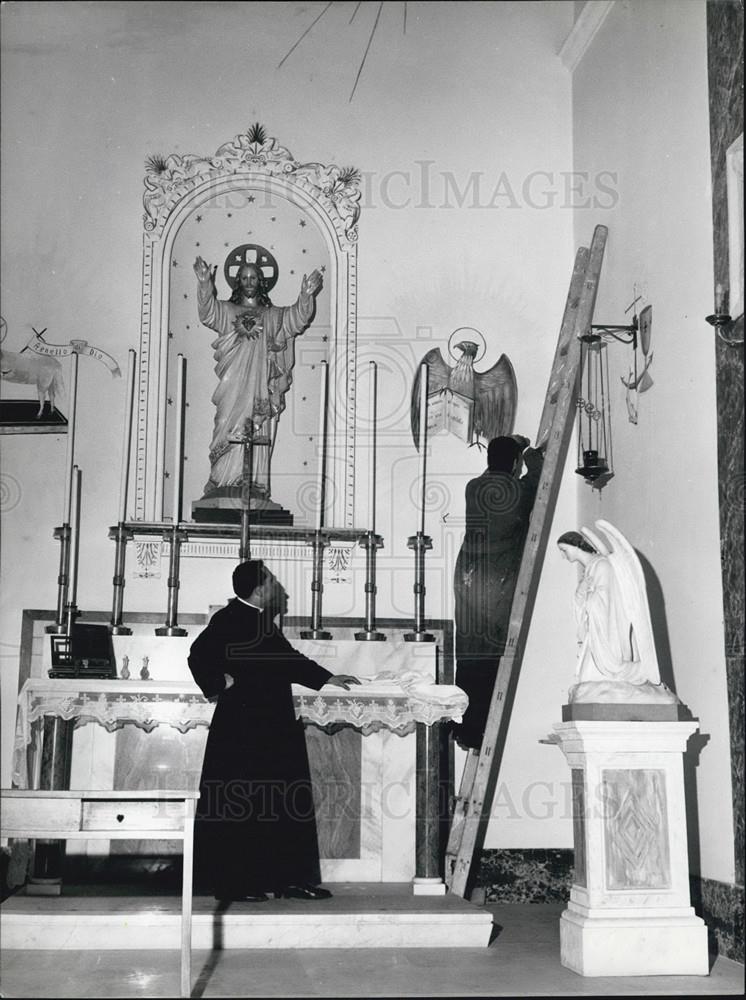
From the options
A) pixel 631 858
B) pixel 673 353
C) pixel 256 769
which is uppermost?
pixel 673 353

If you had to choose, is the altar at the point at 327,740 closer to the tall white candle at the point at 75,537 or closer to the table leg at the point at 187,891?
the tall white candle at the point at 75,537

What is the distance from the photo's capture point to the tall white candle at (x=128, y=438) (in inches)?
292

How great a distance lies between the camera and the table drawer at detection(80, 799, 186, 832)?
16.1 feet

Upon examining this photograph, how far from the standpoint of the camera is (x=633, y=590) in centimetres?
595

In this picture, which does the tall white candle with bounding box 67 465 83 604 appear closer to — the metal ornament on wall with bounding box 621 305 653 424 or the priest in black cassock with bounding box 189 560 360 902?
the priest in black cassock with bounding box 189 560 360 902

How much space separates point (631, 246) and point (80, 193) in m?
Result: 3.80

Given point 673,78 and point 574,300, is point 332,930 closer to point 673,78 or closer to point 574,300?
point 574,300

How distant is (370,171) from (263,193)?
30.8 inches

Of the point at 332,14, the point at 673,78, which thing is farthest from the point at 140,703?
the point at 332,14

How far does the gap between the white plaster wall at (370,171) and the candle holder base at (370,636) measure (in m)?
0.53

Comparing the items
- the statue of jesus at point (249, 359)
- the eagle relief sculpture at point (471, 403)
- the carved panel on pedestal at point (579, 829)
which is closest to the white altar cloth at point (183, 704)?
the carved panel on pedestal at point (579, 829)

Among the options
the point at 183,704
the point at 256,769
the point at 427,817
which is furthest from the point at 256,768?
the point at 427,817

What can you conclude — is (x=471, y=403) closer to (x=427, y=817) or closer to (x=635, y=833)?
(x=427, y=817)

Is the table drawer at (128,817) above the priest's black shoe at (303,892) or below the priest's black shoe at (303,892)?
above
